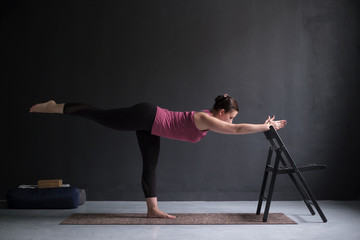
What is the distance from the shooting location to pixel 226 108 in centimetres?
359

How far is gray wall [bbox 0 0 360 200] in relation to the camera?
488 centimetres

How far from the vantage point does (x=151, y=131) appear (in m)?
3.68

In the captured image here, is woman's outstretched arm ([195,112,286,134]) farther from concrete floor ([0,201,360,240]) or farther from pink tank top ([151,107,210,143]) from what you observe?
concrete floor ([0,201,360,240])

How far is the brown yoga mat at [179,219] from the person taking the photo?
3.46 meters

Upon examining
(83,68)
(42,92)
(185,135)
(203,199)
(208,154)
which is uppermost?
(83,68)

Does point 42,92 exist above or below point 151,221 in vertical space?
above

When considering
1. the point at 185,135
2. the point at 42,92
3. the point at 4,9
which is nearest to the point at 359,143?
the point at 185,135

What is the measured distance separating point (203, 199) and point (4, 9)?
3.33 m

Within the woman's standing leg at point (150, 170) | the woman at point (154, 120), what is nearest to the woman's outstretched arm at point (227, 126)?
the woman at point (154, 120)

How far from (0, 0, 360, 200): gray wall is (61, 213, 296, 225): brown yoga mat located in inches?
40.1

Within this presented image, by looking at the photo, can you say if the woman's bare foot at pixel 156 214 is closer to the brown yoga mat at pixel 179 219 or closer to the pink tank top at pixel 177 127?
the brown yoga mat at pixel 179 219

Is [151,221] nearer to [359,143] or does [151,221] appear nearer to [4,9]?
[359,143]

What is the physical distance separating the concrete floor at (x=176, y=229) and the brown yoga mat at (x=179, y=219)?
0.34 ft

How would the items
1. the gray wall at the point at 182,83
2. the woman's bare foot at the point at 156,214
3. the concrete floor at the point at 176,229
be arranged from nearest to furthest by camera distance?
the concrete floor at the point at 176,229 < the woman's bare foot at the point at 156,214 < the gray wall at the point at 182,83
